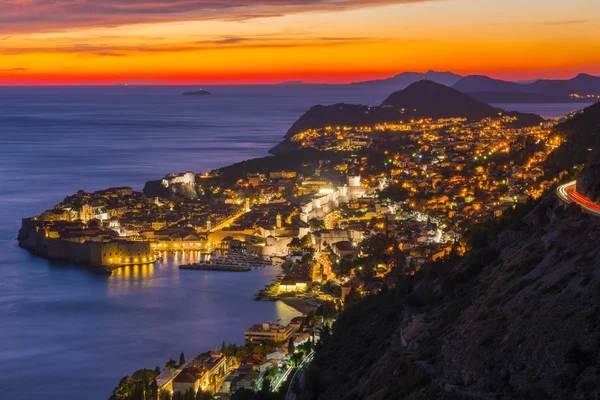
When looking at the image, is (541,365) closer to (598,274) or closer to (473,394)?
(473,394)

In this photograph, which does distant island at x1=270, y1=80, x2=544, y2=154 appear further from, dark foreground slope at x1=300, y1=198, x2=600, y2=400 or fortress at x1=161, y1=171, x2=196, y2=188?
dark foreground slope at x1=300, y1=198, x2=600, y2=400

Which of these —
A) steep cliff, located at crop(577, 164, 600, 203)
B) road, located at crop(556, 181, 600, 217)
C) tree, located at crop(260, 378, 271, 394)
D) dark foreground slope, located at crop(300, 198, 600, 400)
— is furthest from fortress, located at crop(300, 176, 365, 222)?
steep cliff, located at crop(577, 164, 600, 203)

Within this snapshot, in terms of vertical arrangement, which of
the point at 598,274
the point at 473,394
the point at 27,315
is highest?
the point at 598,274

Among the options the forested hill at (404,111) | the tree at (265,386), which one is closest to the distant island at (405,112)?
the forested hill at (404,111)

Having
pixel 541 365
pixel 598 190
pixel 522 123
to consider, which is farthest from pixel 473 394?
pixel 522 123

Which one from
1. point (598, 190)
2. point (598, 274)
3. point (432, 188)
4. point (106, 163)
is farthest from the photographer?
point (106, 163)

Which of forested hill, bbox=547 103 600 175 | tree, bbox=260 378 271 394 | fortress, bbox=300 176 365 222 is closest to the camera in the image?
tree, bbox=260 378 271 394

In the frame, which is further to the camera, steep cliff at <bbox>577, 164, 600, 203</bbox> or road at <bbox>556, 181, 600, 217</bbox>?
steep cliff at <bbox>577, 164, 600, 203</bbox>
